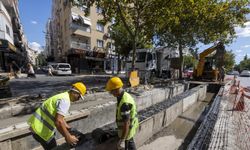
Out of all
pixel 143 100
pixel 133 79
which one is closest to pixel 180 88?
pixel 133 79

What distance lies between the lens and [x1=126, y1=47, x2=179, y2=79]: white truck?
1848 cm

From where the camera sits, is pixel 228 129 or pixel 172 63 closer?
pixel 228 129

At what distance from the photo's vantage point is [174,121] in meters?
7.35

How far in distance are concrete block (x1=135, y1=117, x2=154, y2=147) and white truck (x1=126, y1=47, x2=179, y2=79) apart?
10955 mm

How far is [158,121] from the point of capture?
6004 mm

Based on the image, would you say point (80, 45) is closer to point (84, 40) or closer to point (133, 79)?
point (84, 40)

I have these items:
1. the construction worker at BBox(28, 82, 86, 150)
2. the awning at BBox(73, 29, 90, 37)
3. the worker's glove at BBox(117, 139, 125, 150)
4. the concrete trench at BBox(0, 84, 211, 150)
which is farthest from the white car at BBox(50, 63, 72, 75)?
the worker's glove at BBox(117, 139, 125, 150)

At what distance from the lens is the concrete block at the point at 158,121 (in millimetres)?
5798

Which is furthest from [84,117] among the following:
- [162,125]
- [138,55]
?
[138,55]

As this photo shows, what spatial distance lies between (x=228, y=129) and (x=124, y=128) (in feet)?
13.3

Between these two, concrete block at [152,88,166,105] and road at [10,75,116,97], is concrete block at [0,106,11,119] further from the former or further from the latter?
concrete block at [152,88,166,105]

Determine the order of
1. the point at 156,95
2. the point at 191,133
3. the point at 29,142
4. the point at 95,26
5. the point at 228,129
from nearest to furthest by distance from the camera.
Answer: the point at 29,142
the point at 228,129
the point at 191,133
the point at 156,95
the point at 95,26

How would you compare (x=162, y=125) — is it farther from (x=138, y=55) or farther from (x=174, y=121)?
(x=138, y=55)

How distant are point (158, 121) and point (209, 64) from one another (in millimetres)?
13844
